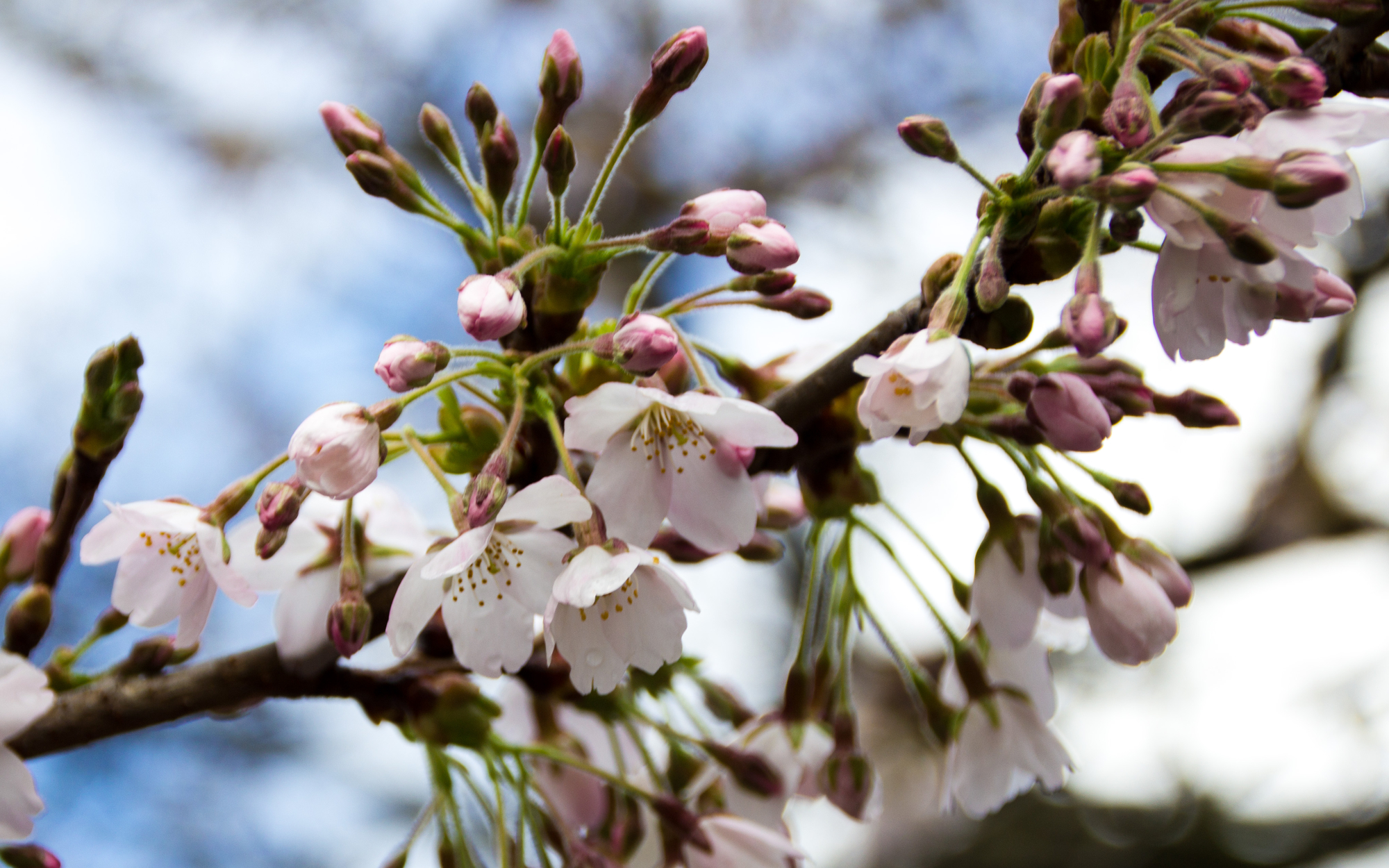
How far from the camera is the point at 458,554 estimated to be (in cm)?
74

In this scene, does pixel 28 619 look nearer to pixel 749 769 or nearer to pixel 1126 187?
pixel 749 769

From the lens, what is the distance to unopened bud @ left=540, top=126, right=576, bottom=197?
905 mm

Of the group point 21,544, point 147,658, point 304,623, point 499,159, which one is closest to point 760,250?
point 499,159

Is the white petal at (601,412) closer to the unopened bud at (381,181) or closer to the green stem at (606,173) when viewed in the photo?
the green stem at (606,173)

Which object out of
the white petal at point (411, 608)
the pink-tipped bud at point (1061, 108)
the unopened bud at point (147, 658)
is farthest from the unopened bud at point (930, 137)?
the unopened bud at point (147, 658)

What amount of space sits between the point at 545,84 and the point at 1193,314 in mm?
638

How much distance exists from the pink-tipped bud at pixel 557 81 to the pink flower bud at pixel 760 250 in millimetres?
263

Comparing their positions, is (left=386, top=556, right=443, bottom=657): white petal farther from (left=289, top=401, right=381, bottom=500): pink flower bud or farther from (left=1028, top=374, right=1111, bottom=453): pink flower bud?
(left=1028, top=374, right=1111, bottom=453): pink flower bud

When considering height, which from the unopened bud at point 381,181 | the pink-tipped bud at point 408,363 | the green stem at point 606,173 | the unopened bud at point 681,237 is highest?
the unopened bud at point 381,181

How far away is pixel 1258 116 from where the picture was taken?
2.35ft

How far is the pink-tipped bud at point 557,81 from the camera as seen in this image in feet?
3.15

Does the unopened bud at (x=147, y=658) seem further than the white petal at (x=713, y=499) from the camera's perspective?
Yes

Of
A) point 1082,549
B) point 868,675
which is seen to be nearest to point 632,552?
point 1082,549

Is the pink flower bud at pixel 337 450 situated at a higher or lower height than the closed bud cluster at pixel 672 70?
lower
